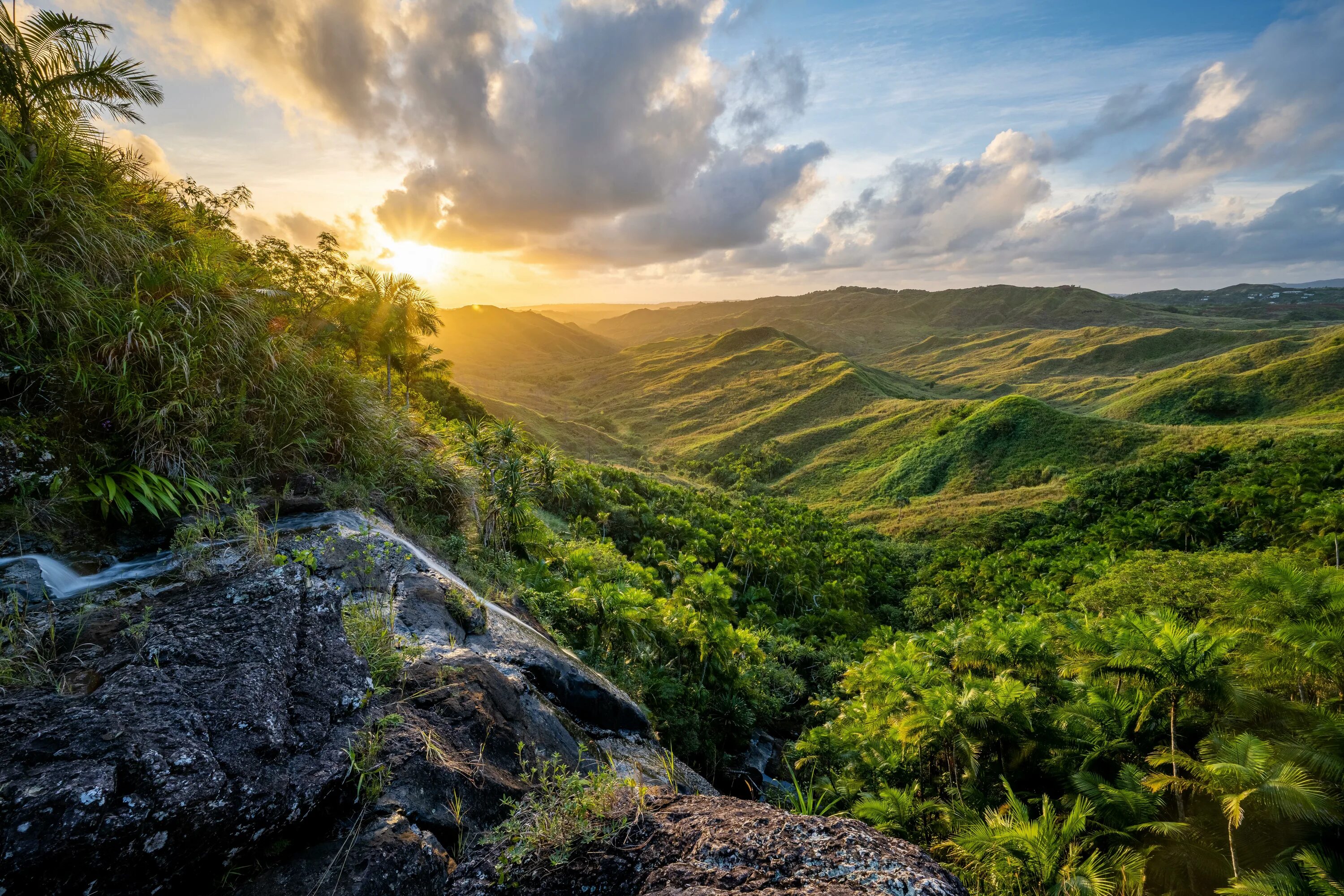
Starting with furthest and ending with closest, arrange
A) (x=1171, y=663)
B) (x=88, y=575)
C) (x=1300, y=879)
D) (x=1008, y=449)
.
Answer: (x=1008, y=449) < (x=1171, y=663) < (x=1300, y=879) < (x=88, y=575)

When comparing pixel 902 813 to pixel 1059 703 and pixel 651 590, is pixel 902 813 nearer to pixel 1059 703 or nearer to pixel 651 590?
pixel 1059 703

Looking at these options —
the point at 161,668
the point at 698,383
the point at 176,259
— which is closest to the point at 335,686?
the point at 161,668

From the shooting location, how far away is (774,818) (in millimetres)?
4215

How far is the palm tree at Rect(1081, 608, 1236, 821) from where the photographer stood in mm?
9547

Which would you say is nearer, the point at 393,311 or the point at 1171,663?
the point at 1171,663

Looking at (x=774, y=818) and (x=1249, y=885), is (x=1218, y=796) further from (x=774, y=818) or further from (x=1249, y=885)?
(x=774, y=818)

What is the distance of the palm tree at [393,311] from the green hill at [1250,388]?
81.8m

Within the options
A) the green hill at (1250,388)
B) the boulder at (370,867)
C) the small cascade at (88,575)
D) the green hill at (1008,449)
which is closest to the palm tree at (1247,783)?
the boulder at (370,867)

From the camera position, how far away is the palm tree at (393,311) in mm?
22984

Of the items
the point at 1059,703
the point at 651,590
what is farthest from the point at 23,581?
the point at 651,590

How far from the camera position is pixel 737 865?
3.78 metres

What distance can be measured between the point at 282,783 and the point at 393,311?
23.3m

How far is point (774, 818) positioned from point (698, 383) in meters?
138

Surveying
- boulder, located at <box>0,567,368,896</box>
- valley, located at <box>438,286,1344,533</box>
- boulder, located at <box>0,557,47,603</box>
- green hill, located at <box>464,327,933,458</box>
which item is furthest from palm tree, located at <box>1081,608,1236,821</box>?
green hill, located at <box>464,327,933,458</box>
